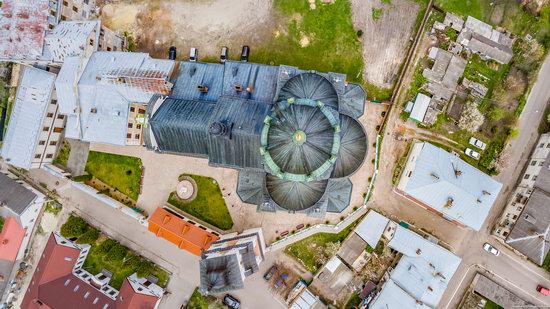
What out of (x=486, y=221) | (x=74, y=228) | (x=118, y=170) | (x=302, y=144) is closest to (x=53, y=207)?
(x=74, y=228)

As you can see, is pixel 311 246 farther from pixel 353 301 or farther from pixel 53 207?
pixel 53 207

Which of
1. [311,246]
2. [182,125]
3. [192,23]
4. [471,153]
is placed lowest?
[311,246]

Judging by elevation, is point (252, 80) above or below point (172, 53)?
below

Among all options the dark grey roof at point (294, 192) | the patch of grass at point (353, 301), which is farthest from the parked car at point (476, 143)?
the patch of grass at point (353, 301)

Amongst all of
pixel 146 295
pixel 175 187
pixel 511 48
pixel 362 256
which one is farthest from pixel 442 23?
pixel 146 295

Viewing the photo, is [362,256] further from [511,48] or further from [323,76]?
[511,48]
